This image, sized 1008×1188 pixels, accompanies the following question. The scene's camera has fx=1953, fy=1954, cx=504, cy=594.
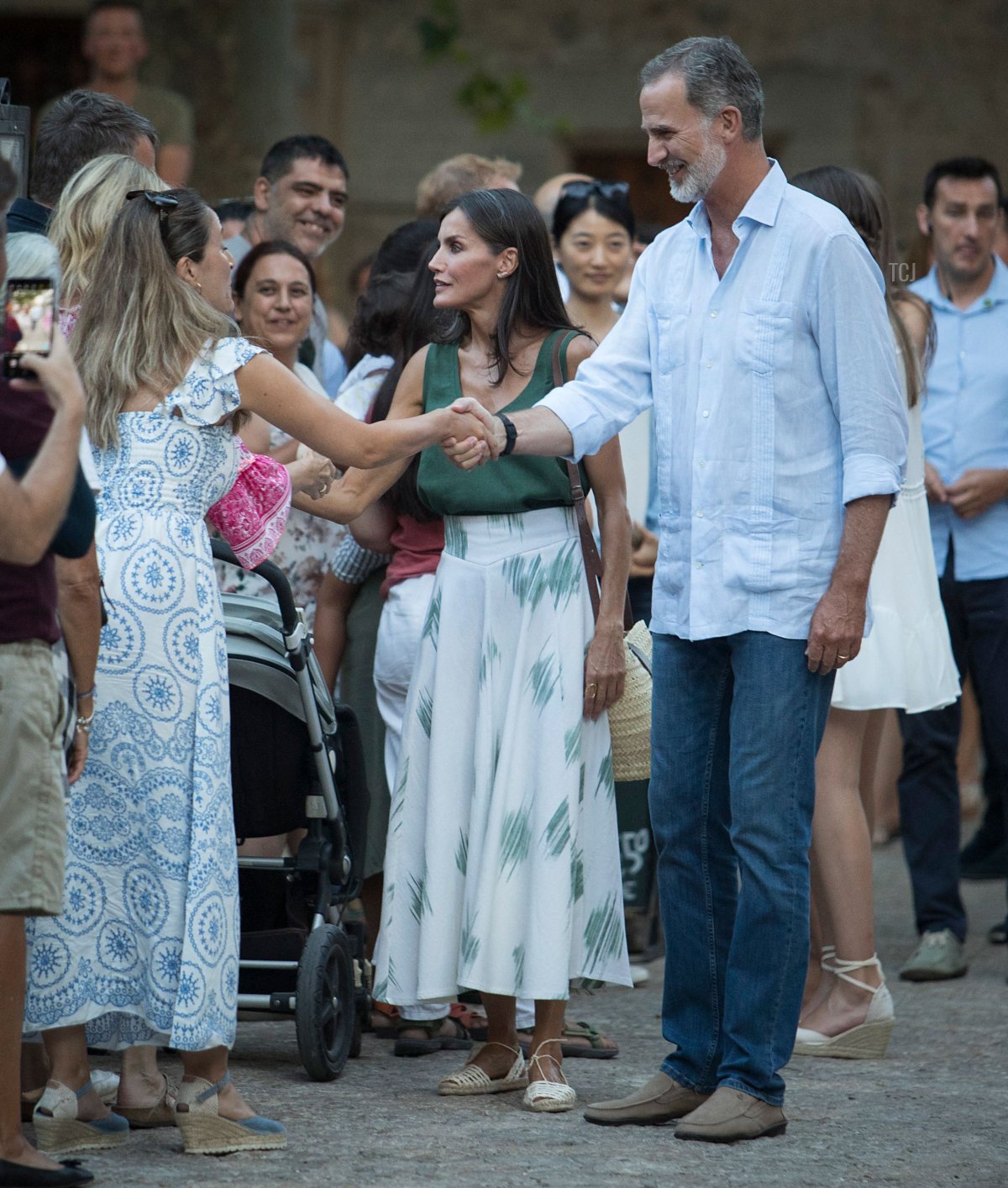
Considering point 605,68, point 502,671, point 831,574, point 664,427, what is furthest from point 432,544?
point 605,68

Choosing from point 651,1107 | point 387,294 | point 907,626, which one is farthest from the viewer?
point 387,294

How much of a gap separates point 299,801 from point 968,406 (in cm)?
307

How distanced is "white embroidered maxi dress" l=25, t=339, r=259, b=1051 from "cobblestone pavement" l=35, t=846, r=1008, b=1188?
1.11 ft

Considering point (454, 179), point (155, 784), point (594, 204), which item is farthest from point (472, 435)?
point (594, 204)

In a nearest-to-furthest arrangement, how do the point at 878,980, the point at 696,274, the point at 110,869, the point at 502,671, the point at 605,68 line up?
the point at 110,869
the point at 696,274
the point at 502,671
the point at 878,980
the point at 605,68

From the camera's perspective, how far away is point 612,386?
4.33 metres

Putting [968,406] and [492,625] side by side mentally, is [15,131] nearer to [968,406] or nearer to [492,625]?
[492,625]

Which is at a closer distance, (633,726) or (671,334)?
(671,334)

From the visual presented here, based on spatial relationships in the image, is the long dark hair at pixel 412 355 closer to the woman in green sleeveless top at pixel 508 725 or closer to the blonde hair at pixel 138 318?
the woman in green sleeveless top at pixel 508 725

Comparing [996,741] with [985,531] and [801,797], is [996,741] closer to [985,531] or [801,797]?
[985,531]

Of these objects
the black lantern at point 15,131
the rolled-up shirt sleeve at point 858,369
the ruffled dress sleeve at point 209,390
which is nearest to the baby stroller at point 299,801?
the ruffled dress sleeve at point 209,390

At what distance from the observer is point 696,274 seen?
13.8 feet

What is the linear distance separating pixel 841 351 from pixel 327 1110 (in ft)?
6.46

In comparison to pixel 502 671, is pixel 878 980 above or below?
below
